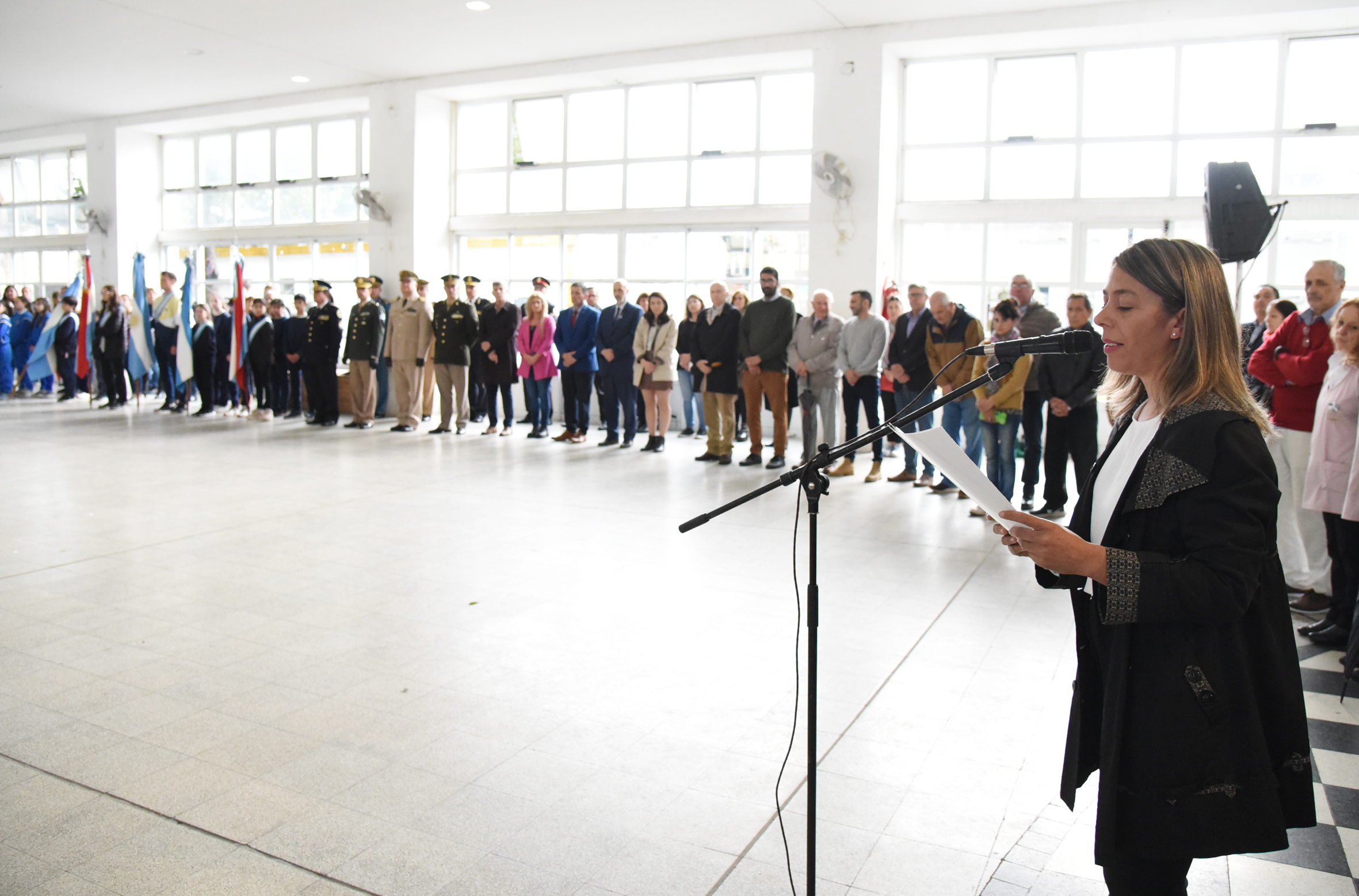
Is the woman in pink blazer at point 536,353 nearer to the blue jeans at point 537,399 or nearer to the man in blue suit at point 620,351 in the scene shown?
the blue jeans at point 537,399

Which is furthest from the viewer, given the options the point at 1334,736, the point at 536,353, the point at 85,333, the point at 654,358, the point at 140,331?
the point at 85,333

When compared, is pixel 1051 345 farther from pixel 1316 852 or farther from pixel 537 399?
pixel 537 399

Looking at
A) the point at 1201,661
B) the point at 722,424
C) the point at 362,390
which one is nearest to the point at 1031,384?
the point at 722,424

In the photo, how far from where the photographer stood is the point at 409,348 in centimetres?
1103

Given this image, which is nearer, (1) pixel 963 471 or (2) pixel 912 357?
(1) pixel 963 471

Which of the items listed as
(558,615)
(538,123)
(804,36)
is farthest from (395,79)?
(558,615)

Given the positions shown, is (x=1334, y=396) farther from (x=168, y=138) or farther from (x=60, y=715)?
(x=168, y=138)

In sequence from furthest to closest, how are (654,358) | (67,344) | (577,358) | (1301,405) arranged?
(67,344) < (577,358) < (654,358) < (1301,405)

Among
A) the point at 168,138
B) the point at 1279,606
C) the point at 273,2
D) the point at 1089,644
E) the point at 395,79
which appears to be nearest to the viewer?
the point at 1279,606

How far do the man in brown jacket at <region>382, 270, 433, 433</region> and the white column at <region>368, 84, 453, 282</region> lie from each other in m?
1.27

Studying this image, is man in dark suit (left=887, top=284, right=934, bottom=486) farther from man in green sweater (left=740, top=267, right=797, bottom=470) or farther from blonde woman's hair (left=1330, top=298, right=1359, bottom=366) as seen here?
blonde woman's hair (left=1330, top=298, right=1359, bottom=366)

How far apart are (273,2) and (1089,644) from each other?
10078 mm

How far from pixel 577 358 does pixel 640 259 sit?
2.49m

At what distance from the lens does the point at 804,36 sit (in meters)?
9.77
